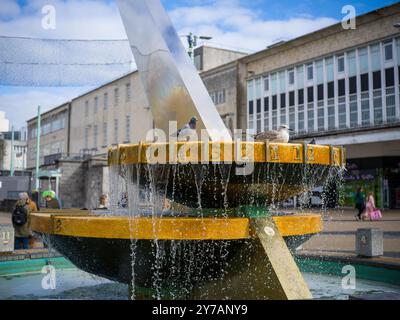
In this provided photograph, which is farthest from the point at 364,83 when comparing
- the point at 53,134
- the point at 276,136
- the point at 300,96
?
the point at 53,134

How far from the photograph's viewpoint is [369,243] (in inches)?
265

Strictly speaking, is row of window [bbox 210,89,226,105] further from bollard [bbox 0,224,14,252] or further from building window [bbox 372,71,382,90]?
bollard [bbox 0,224,14,252]

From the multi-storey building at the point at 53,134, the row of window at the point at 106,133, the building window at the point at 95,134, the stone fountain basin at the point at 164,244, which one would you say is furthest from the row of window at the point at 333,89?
the multi-storey building at the point at 53,134

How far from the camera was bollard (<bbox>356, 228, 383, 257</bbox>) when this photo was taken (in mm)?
6711

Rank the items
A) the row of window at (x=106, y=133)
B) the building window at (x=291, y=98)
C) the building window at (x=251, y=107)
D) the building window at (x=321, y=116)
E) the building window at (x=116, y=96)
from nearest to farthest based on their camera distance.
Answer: the building window at (x=321, y=116) → the building window at (x=291, y=98) → the building window at (x=251, y=107) → the row of window at (x=106, y=133) → the building window at (x=116, y=96)

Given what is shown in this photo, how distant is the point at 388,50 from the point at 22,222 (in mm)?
19855

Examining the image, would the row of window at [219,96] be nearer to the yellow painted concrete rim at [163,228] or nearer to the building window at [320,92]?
the building window at [320,92]

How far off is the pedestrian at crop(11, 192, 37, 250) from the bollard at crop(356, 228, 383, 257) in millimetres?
5272

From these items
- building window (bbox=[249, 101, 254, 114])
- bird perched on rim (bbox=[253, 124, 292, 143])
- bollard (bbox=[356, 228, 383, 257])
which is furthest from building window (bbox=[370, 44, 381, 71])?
bird perched on rim (bbox=[253, 124, 292, 143])

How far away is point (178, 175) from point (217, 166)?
1.14 feet

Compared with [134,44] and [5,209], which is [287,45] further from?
[134,44]

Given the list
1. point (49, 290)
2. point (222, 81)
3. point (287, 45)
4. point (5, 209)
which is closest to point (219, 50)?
point (222, 81)

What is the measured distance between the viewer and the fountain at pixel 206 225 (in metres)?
3.62

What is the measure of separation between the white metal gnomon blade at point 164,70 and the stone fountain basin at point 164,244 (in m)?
1.27
